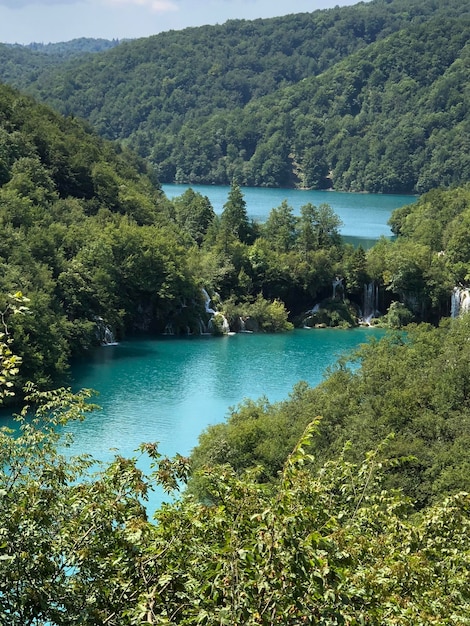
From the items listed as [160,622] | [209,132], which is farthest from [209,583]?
[209,132]

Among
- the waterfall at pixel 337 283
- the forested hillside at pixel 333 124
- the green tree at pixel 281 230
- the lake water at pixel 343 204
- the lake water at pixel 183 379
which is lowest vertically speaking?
the lake water at pixel 183 379

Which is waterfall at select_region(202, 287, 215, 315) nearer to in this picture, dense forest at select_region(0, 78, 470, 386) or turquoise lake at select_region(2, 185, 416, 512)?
dense forest at select_region(0, 78, 470, 386)

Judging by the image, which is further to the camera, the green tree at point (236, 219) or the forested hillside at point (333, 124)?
the forested hillside at point (333, 124)

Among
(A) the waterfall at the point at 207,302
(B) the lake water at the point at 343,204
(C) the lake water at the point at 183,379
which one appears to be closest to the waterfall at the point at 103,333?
(C) the lake water at the point at 183,379

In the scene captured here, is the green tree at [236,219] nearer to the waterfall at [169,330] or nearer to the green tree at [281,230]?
the green tree at [281,230]

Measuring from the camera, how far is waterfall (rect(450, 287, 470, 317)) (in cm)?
5312

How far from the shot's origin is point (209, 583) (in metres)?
6.35

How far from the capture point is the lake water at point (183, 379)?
30.6 meters

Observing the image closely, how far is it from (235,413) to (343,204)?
103485 mm

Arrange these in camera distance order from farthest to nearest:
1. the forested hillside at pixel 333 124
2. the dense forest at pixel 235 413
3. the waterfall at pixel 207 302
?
the forested hillside at pixel 333 124 < the waterfall at pixel 207 302 < the dense forest at pixel 235 413

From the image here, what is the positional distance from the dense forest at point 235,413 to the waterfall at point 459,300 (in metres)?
0.39

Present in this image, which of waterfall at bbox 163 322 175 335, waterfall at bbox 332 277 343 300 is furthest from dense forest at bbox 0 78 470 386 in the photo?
waterfall at bbox 163 322 175 335

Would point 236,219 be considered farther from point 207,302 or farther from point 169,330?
point 169,330

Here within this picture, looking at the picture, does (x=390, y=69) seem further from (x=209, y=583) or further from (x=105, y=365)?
(x=209, y=583)
